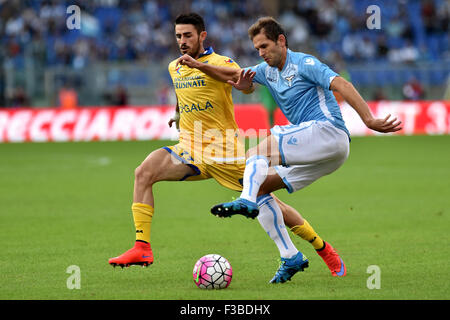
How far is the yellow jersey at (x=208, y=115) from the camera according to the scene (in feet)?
25.3

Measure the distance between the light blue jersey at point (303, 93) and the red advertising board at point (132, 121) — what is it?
18.3 meters

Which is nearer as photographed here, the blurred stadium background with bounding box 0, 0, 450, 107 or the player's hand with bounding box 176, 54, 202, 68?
the player's hand with bounding box 176, 54, 202, 68

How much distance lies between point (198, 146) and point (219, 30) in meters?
26.5

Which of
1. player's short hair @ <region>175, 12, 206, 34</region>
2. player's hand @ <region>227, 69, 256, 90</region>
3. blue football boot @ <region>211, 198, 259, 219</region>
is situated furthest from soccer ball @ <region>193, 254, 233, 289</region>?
player's short hair @ <region>175, 12, 206, 34</region>

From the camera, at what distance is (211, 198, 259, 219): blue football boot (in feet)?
20.1

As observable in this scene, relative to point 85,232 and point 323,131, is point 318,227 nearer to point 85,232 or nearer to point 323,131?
point 85,232

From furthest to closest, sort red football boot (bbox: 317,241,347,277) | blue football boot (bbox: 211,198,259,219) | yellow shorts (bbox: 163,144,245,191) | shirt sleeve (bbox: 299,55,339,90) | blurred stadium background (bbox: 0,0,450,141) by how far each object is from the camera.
Result: 1. blurred stadium background (bbox: 0,0,450,141)
2. yellow shorts (bbox: 163,144,245,191)
3. red football boot (bbox: 317,241,347,277)
4. shirt sleeve (bbox: 299,55,339,90)
5. blue football boot (bbox: 211,198,259,219)

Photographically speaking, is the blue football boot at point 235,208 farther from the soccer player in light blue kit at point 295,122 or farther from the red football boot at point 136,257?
the red football boot at point 136,257

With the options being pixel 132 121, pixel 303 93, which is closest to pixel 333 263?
pixel 303 93

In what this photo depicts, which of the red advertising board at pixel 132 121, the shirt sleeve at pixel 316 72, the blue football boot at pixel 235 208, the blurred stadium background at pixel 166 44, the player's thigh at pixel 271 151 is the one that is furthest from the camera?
the blurred stadium background at pixel 166 44

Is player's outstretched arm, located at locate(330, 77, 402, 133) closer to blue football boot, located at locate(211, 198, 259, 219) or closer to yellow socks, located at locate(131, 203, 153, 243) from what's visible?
blue football boot, located at locate(211, 198, 259, 219)

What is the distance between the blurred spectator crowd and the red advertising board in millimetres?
5188

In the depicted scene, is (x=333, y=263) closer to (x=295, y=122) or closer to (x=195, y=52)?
(x=295, y=122)

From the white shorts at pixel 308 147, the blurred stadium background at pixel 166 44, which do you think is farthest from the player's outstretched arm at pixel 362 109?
the blurred stadium background at pixel 166 44
